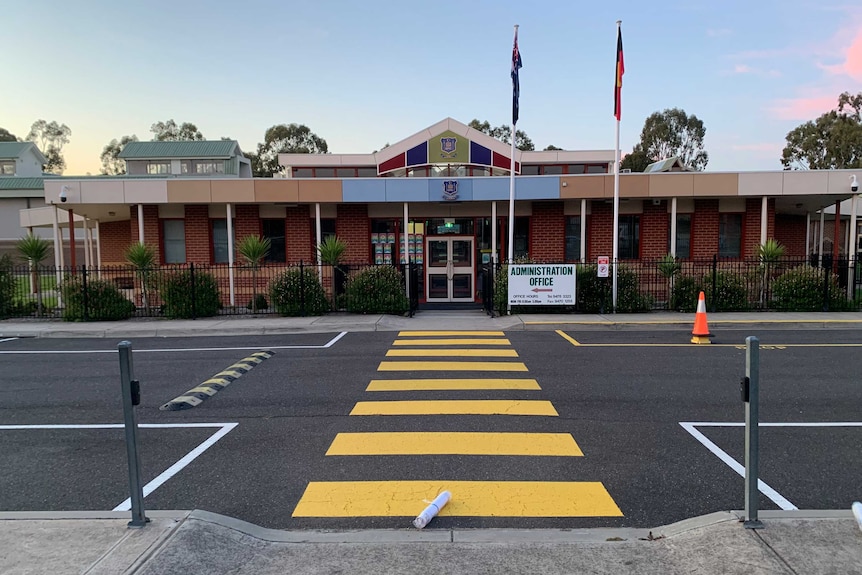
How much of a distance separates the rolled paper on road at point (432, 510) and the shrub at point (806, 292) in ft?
51.1

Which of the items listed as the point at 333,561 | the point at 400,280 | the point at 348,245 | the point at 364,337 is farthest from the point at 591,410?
the point at 348,245

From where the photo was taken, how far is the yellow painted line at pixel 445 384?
26.6ft

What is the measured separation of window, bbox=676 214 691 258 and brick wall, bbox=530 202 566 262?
3970mm

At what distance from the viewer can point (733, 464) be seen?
519 centimetres

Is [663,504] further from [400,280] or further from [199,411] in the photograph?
[400,280]

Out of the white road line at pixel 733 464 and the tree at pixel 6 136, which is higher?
the tree at pixel 6 136

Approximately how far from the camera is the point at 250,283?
19688 mm

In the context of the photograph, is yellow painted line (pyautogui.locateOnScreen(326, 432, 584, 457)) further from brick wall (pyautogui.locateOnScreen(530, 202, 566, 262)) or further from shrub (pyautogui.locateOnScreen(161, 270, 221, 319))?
brick wall (pyautogui.locateOnScreen(530, 202, 566, 262))

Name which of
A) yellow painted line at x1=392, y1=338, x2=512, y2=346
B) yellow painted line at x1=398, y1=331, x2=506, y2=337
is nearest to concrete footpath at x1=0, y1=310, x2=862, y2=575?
yellow painted line at x1=392, y1=338, x2=512, y2=346

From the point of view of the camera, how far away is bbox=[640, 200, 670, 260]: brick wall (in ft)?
64.8

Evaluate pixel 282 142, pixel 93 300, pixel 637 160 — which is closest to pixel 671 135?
pixel 637 160

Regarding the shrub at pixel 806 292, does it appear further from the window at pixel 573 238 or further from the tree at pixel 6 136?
the tree at pixel 6 136

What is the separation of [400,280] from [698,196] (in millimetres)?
9921

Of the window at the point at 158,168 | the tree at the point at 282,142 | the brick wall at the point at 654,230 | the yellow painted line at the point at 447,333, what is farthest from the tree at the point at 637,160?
the yellow painted line at the point at 447,333
